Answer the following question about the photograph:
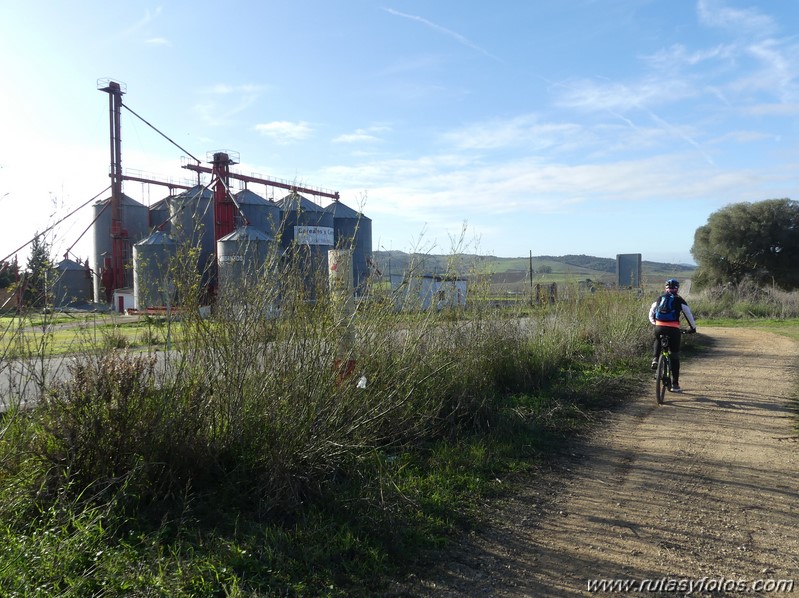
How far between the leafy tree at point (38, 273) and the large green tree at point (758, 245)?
3774cm

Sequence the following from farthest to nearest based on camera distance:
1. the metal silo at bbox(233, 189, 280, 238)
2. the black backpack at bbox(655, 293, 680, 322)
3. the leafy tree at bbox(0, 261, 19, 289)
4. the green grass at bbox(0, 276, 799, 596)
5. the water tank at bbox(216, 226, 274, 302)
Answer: the metal silo at bbox(233, 189, 280, 238) < the black backpack at bbox(655, 293, 680, 322) < the water tank at bbox(216, 226, 274, 302) < the leafy tree at bbox(0, 261, 19, 289) < the green grass at bbox(0, 276, 799, 596)

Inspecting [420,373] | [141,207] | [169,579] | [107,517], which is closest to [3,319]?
[107,517]

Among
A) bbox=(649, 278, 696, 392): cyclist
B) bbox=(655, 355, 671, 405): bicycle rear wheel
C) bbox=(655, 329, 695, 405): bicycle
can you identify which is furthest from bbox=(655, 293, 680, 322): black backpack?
bbox=(655, 355, 671, 405): bicycle rear wheel

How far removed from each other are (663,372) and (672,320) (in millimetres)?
1177

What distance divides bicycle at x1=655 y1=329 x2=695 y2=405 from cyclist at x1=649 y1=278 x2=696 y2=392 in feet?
0.20

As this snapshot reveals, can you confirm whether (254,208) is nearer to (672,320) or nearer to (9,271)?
(672,320)

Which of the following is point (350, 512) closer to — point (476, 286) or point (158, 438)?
point (158, 438)

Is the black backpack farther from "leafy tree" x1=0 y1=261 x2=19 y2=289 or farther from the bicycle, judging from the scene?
"leafy tree" x1=0 y1=261 x2=19 y2=289

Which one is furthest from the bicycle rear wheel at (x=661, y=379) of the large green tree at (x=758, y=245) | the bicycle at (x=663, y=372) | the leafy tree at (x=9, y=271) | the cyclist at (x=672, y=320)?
the large green tree at (x=758, y=245)

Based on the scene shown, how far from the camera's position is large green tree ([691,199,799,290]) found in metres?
35.0

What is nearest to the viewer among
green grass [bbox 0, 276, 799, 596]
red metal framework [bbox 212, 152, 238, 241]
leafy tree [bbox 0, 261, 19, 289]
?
green grass [bbox 0, 276, 799, 596]

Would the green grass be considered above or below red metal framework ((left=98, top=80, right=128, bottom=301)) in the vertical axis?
below

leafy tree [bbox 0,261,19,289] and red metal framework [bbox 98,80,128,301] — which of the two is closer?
leafy tree [bbox 0,261,19,289]

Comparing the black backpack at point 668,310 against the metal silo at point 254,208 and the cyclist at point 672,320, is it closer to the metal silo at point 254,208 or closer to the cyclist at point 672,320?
the cyclist at point 672,320
